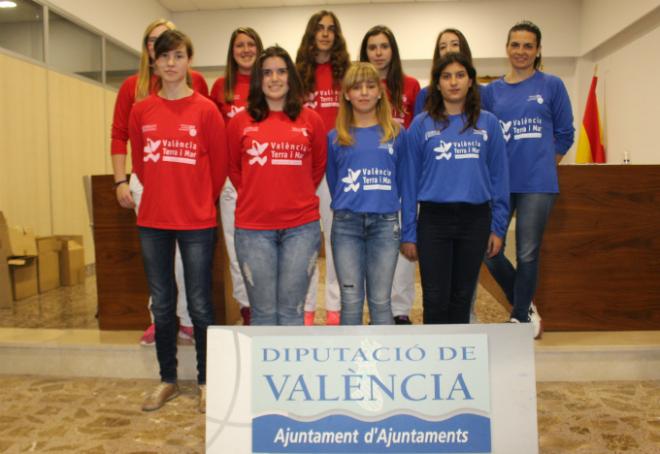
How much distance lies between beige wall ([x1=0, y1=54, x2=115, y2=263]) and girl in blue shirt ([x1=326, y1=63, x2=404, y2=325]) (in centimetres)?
341

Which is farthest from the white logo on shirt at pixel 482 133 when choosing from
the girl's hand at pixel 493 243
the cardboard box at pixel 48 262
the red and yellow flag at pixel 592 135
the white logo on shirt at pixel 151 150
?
the red and yellow flag at pixel 592 135

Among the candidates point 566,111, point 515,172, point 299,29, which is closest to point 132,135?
point 515,172

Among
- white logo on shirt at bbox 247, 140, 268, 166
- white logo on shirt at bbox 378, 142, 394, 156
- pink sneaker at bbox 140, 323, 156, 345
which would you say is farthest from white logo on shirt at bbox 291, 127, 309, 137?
pink sneaker at bbox 140, 323, 156, 345

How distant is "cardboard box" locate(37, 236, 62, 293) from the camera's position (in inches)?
172

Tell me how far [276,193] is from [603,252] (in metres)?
1.79

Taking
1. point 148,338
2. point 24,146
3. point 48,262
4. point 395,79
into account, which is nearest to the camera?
point 395,79

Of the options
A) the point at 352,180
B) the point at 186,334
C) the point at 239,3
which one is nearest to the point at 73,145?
the point at 239,3

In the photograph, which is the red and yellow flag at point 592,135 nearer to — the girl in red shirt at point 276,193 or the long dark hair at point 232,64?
the long dark hair at point 232,64

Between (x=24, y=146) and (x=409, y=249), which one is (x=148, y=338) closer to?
(x=409, y=249)

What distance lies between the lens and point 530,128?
7.79 ft

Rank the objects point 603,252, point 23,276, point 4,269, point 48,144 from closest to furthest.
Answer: point 603,252
point 4,269
point 23,276
point 48,144

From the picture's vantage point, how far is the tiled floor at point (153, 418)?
196 cm

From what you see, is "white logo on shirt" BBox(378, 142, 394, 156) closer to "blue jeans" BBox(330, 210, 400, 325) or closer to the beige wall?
"blue jeans" BBox(330, 210, 400, 325)

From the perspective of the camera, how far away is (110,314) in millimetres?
2918
